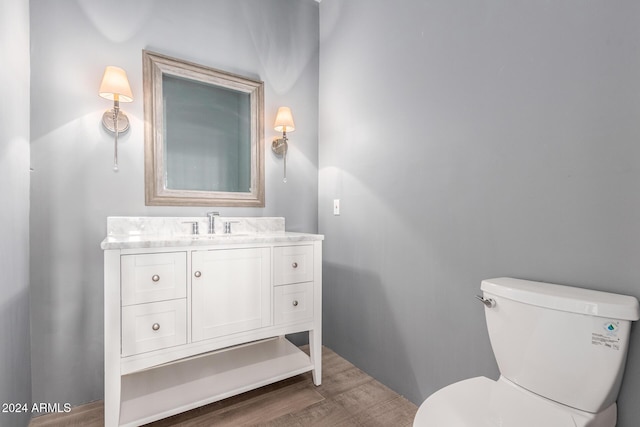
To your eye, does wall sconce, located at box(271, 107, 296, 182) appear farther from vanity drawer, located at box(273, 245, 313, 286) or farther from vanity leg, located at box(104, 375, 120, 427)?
vanity leg, located at box(104, 375, 120, 427)

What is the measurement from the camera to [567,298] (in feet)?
2.91

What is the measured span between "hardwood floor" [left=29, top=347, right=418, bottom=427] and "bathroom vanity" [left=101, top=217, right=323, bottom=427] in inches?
4.8

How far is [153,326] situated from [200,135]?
107cm

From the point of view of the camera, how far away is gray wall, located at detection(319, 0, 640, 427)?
3.07 feet

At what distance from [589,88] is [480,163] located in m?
0.40

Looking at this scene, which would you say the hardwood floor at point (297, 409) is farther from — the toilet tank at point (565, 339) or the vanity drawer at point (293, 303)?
the toilet tank at point (565, 339)

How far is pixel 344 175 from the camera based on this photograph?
205 centimetres

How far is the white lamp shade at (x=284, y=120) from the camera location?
1.98 m

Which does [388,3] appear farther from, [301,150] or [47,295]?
[47,295]

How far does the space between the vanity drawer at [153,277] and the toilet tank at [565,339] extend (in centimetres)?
124

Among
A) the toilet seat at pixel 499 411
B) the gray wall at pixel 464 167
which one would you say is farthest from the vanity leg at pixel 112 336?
the gray wall at pixel 464 167

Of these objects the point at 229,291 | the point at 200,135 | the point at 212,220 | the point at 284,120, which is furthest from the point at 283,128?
the point at 229,291

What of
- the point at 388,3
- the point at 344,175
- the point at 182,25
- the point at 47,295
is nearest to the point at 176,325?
the point at 47,295

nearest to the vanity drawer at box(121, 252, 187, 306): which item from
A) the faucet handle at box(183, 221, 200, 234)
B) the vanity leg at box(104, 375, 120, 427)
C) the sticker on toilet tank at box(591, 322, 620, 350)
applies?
the vanity leg at box(104, 375, 120, 427)
